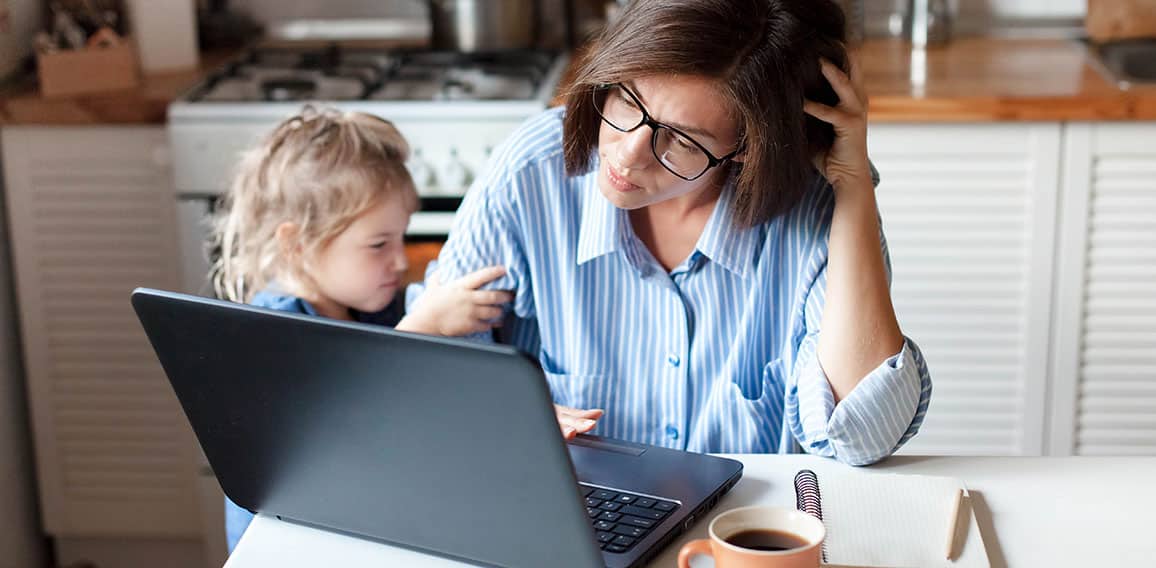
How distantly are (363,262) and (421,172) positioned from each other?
543mm

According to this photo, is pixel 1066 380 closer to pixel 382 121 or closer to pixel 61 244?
pixel 382 121

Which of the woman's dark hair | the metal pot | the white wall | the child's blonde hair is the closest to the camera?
the woman's dark hair

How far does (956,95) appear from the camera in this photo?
2.32m

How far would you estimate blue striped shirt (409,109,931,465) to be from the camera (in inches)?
58.9

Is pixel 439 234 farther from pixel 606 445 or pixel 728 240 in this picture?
pixel 606 445

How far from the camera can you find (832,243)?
1414 mm

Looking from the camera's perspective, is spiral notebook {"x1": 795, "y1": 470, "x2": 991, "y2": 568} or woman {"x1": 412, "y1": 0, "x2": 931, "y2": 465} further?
woman {"x1": 412, "y1": 0, "x2": 931, "y2": 465}

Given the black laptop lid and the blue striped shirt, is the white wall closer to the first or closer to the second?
the blue striped shirt

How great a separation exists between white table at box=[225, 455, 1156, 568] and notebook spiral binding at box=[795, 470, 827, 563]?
0.02 metres

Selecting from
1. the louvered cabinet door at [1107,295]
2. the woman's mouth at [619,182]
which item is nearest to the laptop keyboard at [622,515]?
the woman's mouth at [619,182]

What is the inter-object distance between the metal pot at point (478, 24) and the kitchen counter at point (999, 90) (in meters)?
→ 0.70

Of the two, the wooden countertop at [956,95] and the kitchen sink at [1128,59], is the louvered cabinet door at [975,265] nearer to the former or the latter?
the wooden countertop at [956,95]

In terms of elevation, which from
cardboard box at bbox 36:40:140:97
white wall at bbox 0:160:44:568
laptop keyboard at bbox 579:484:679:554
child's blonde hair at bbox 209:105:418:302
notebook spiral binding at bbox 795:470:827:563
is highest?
cardboard box at bbox 36:40:140:97

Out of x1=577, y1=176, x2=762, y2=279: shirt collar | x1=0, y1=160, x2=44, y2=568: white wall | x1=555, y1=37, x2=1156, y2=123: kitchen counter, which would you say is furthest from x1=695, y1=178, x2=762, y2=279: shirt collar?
x1=0, y1=160, x2=44, y2=568: white wall
